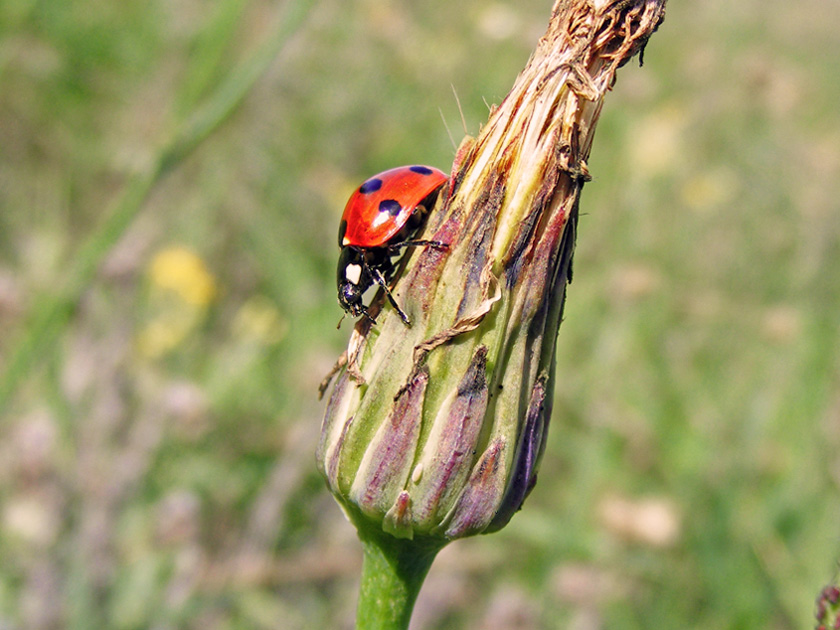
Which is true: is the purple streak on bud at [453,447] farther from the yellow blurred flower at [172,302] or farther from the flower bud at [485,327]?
the yellow blurred flower at [172,302]

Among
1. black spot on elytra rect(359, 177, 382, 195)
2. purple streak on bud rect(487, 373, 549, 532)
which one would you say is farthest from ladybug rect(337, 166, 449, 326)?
purple streak on bud rect(487, 373, 549, 532)

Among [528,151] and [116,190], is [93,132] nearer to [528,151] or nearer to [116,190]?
[116,190]

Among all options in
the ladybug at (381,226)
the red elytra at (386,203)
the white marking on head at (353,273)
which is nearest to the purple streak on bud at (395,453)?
the ladybug at (381,226)

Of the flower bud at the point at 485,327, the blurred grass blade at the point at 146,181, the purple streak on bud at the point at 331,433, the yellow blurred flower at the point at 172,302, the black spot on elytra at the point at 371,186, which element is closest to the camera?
the flower bud at the point at 485,327

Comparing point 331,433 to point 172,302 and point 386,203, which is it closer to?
point 386,203

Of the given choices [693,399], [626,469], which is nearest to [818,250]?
[693,399]

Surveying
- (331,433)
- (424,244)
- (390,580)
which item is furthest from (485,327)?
(390,580)

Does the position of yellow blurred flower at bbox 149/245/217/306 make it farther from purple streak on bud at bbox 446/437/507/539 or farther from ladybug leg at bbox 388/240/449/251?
purple streak on bud at bbox 446/437/507/539
